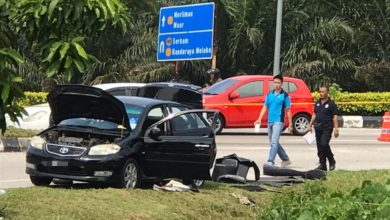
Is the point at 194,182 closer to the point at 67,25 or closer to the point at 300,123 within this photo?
the point at 67,25

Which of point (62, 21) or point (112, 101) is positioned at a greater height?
point (62, 21)

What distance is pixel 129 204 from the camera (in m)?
8.19

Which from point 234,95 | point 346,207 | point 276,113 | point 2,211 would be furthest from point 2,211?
point 234,95

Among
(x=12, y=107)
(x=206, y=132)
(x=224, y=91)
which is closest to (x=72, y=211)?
(x=12, y=107)

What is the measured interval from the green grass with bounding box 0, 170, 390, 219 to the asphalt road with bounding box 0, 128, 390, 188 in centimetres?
251

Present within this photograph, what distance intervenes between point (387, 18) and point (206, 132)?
70.1ft

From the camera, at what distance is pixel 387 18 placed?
98.7ft

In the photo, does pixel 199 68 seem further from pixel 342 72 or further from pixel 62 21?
pixel 62 21

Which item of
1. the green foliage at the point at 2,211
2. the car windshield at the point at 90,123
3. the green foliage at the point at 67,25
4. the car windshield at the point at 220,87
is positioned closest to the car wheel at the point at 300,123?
the car windshield at the point at 220,87

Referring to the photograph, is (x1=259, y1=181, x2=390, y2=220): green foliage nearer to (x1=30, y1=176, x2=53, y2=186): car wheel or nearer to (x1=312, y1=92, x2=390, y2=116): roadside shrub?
(x1=30, y1=176, x2=53, y2=186): car wheel

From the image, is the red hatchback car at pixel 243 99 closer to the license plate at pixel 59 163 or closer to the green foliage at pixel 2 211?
the license plate at pixel 59 163

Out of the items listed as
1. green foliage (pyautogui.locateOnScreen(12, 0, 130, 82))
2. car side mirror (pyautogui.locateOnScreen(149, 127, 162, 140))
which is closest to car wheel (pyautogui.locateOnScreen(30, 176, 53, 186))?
car side mirror (pyautogui.locateOnScreen(149, 127, 162, 140))

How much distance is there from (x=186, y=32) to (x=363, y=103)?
7161mm

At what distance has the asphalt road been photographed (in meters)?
12.8
